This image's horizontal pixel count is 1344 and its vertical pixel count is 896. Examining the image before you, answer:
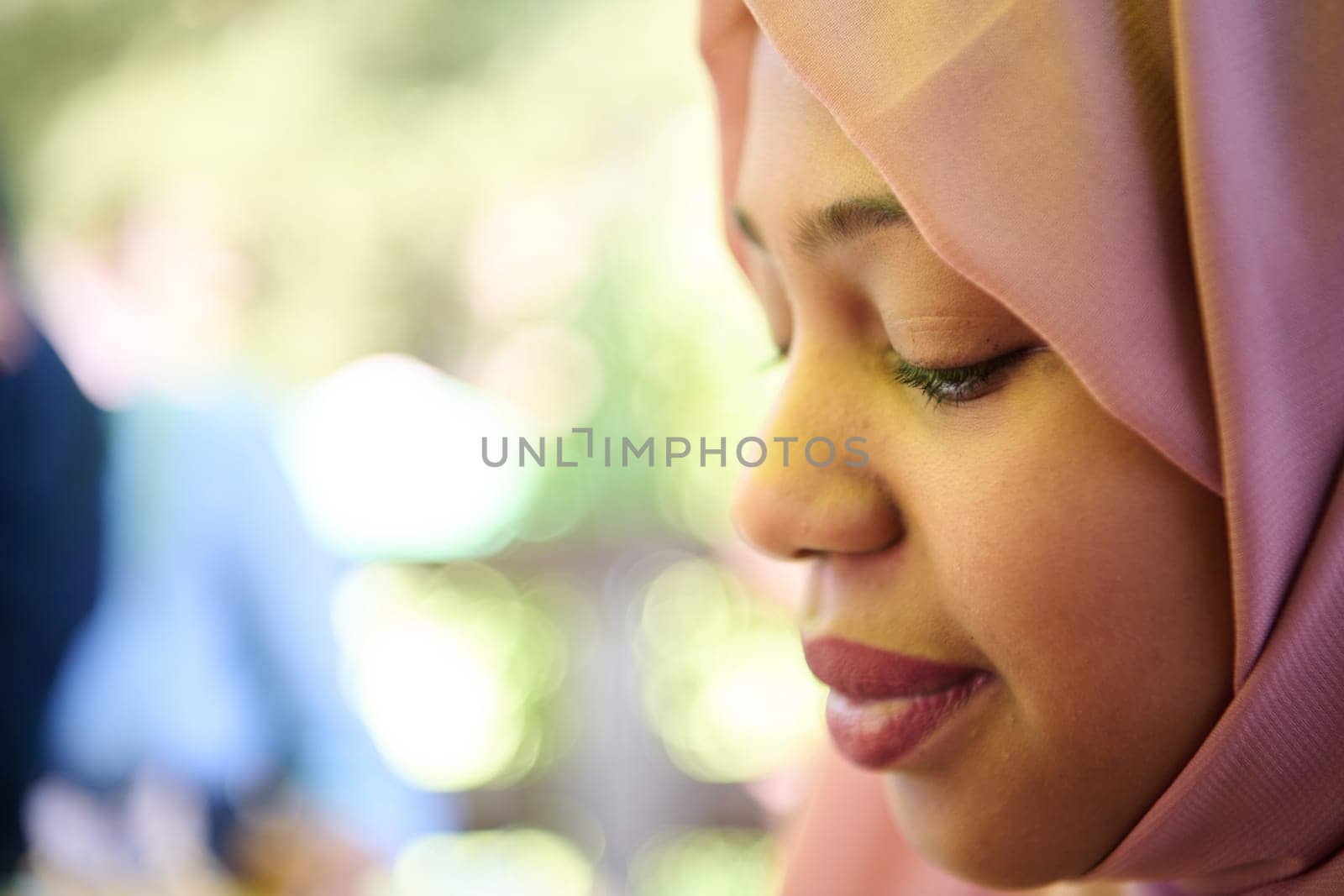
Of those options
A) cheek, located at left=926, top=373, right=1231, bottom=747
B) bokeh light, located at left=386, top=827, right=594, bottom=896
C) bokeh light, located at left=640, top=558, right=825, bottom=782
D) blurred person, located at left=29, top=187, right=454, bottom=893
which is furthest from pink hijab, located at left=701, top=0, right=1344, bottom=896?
bokeh light, located at left=386, top=827, right=594, bottom=896

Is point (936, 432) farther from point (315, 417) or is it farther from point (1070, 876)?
point (315, 417)

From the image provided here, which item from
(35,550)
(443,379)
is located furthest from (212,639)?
(443,379)

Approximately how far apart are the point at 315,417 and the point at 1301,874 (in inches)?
71.0

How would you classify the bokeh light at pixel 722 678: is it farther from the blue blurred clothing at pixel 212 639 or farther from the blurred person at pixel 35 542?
the blurred person at pixel 35 542

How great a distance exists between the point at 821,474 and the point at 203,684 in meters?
1.48

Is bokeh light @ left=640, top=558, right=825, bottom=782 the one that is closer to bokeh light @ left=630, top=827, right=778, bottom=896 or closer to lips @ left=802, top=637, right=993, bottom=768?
bokeh light @ left=630, top=827, right=778, bottom=896

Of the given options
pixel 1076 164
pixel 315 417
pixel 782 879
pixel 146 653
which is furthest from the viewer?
pixel 315 417

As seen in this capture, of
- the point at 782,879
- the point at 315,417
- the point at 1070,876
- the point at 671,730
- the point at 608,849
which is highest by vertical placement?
the point at 315,417

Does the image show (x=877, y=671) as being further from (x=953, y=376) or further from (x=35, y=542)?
(x=35, y=542)

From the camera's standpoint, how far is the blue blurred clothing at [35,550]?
1.65m

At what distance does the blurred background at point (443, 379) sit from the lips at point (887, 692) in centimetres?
138

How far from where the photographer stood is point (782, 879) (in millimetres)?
831

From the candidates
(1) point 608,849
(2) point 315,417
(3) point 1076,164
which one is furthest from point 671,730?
(3) point 1076,164

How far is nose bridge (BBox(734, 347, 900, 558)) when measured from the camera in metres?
0.48
